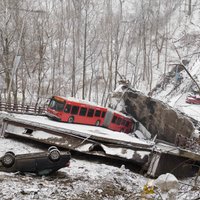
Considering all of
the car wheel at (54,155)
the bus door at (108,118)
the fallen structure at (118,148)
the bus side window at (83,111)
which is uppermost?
the car wheel at (54,155)

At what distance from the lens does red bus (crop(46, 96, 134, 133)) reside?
2252cm

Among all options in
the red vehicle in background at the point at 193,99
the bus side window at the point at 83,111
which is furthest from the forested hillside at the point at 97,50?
the bus side window at the point at 83,111

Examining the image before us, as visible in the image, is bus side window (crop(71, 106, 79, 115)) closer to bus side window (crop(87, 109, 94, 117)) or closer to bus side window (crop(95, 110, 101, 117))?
bus side window (crop(87, 109, 94, 117))

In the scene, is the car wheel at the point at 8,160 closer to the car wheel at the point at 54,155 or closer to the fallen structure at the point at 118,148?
the car wheel at the point at 54,155

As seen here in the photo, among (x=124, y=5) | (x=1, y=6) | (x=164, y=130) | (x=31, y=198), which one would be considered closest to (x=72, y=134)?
(x=31, y=198)

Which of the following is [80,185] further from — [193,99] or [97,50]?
[97,50]

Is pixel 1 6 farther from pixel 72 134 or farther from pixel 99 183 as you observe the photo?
pixel 99 183

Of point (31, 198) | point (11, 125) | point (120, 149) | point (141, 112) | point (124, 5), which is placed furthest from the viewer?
point (124, 5)

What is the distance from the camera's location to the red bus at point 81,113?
22.5 metres

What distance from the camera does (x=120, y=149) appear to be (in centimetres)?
1234

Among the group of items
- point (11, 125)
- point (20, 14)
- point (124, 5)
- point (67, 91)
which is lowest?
point (67, 91)

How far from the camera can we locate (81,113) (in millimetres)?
23500

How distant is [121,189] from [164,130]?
18053 mm

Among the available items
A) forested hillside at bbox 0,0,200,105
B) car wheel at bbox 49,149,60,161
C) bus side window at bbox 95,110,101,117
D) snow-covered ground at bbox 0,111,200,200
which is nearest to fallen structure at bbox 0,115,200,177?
snow-covered ground at bbox 0,111,200,200
